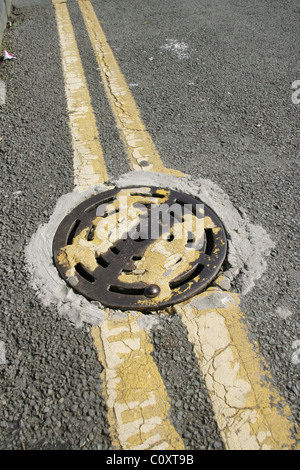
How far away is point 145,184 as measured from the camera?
103 inches

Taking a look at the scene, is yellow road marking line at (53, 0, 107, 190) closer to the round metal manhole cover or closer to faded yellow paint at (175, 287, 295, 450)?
the round metal manhole cover

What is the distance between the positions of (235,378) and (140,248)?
2.87 ft

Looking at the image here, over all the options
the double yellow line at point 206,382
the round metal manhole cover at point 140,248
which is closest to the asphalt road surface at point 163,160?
the double yellow line at point 206,382

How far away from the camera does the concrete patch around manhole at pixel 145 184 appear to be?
6.29 ft

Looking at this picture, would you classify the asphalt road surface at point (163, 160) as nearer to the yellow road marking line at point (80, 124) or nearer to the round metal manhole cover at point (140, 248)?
the yellow road marking line at point (80, 124)

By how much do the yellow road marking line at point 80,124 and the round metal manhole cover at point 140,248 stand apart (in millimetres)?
288

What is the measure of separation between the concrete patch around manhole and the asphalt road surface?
5 cm

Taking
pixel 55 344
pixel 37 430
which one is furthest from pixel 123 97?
pixel 37 430

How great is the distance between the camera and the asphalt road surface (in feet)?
5.02

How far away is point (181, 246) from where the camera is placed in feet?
7.16

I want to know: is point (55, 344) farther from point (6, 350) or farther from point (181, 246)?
point (181, 246)

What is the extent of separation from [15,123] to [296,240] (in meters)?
2.48

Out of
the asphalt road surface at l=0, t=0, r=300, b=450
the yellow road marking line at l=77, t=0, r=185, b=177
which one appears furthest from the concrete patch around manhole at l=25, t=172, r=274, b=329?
the yellow road marking line at l=77, t=0, r=185, b=177

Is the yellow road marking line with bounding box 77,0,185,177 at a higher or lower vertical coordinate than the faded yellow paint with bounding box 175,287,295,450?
higher
